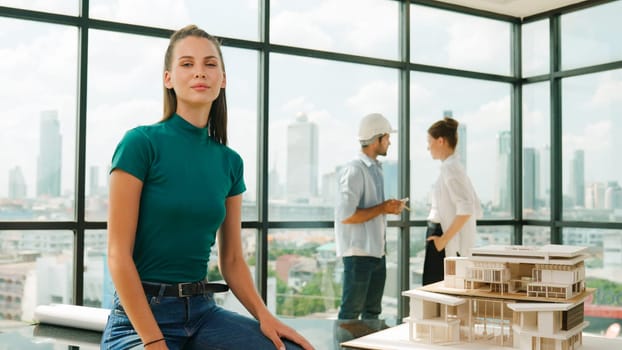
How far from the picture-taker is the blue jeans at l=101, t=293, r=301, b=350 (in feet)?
4.19

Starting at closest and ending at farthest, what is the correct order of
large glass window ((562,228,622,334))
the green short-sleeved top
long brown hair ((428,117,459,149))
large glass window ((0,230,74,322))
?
the green short-sleeved top → large glass window ((0,230,74,322)) → long brown hair ((428,117,459,149)) → large glass window ((562,228,622,334))

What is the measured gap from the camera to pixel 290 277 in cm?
424

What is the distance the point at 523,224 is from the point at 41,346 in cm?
443

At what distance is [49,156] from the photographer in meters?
3.54

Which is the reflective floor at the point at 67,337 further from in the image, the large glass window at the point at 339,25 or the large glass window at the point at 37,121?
the large glass window at the point at 339,25

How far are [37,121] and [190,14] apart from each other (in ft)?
3.59

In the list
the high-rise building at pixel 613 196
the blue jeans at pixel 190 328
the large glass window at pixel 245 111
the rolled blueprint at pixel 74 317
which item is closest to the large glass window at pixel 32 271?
the large glass window at pixel 245 111

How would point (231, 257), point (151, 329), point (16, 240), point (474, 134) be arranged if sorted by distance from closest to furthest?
1. point (151, 329)
2. point (231, 257)
3. point (16, 240)
4. point (474, 134)

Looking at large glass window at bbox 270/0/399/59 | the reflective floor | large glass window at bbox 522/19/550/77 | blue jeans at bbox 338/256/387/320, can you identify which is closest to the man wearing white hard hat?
blue jeans at bbox 338/256/387/320

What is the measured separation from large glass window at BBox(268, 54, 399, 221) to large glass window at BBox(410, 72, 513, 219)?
0.28m

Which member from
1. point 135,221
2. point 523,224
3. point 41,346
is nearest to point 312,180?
point 523,224

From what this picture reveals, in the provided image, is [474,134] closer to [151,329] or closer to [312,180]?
[312,180]

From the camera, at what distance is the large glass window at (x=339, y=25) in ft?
13.9

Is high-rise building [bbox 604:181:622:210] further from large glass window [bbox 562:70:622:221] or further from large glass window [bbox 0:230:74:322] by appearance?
large glass window [bbox 0:230:74:322]
